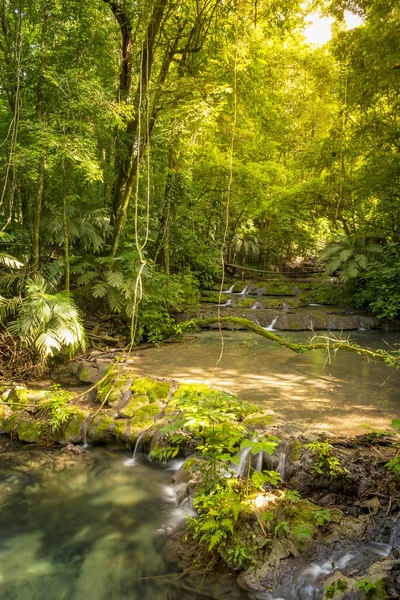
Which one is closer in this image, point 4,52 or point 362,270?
point 4,52

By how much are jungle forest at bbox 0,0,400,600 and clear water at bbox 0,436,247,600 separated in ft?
0.07

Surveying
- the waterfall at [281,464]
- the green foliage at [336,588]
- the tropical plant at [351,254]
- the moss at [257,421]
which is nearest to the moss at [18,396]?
the moss at [257,421]

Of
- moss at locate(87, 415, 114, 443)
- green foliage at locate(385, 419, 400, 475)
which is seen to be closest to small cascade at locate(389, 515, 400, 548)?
green foliage at locate(385, 419, 400, 475)

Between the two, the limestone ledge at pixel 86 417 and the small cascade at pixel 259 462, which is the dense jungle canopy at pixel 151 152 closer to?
the limestone ledge at pixel 86 417

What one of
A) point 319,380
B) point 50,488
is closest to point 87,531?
point 50,488

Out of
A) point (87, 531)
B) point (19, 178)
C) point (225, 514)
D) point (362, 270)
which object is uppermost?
point (19, 178)

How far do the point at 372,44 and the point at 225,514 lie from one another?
9.20m

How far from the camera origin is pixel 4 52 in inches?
267

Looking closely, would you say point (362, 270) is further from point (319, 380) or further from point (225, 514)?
point (225, 514)

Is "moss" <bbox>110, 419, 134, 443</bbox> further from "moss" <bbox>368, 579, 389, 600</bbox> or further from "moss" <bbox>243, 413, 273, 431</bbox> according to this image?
"moss" <bbox>368, 579, 389, 600</bbox>

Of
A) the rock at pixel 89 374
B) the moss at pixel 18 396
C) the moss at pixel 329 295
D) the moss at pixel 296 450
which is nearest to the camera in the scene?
the moss at pixel 296 450

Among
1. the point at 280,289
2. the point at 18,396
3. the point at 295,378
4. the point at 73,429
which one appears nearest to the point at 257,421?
the point at 295,378

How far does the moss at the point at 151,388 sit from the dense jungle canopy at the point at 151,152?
1.51 meters

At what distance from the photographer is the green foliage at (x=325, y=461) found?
353 cm
